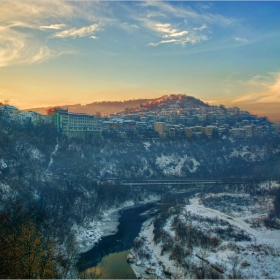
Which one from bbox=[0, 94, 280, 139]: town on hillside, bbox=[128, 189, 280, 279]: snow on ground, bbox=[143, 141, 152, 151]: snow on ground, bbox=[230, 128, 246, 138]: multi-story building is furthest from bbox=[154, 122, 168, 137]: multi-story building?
bbox=[128, 189, 280, 279]: snow on ground

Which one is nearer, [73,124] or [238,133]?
[73,124]

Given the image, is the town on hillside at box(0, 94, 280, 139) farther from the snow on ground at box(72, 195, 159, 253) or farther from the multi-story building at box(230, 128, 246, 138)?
the snow on ground at box(72, 195, 159, 253)

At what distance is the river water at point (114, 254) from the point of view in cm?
1691

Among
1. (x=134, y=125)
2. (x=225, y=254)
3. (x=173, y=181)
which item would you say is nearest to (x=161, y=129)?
(x=134, y=125)

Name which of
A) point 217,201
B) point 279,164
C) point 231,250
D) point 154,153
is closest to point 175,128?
point 154,153

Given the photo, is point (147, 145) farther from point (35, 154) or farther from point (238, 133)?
point (238, 133)

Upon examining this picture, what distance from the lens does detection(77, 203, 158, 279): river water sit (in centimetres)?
1691

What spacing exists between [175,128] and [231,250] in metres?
42.6

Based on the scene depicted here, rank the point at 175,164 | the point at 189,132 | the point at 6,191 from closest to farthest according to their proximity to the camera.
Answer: the point at 6,191, the point at 175,164, the point at 189,132

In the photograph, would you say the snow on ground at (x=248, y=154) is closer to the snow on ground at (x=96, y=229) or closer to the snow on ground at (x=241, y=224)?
the snow on ground at (x=241, y=224)

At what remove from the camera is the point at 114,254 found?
19844 mm

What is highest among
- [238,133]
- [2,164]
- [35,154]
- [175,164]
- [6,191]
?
[238,133]

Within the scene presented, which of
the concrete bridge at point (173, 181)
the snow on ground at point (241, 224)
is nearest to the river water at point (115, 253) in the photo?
the snow on ground at point (241, 224)

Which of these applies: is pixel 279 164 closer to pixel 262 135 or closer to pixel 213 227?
pixel 262 135
